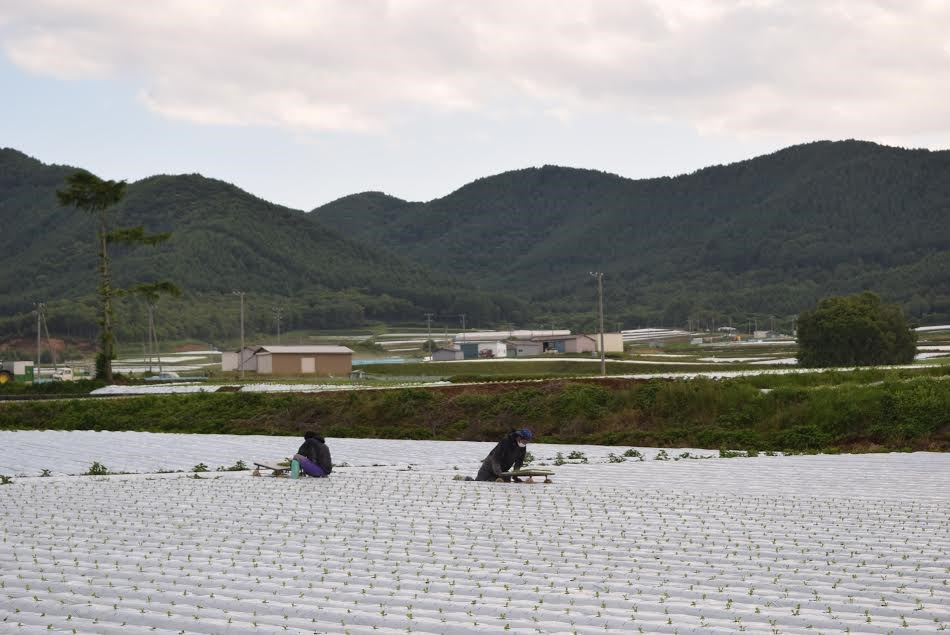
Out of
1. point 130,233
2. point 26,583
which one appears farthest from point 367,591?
point 130,233

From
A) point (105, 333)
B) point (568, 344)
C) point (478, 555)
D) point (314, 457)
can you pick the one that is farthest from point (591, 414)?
point (568, 344)

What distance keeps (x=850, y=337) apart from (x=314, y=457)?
6199 centimetres

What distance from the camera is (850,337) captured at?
76500mm

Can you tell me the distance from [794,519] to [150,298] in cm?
5332

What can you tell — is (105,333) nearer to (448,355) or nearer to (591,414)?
(591,414)

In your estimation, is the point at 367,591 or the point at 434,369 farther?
the point at 434,369

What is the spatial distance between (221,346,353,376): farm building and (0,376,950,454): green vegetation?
35.4 meters

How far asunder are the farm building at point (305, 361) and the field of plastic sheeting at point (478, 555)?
6092 cm

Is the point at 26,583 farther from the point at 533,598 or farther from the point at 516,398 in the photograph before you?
the point at 516,398

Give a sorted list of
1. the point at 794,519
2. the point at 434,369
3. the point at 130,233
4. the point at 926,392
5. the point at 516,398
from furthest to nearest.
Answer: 1. the point at 434,369
2. the point at 130,233
3. the point at 516,398
4. the point at 926,392
5. the point at 794,519

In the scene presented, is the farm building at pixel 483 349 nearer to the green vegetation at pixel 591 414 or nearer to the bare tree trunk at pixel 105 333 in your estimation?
the bare tree trunk at pixel 105 333

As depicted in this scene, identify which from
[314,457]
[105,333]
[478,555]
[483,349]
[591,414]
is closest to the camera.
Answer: [478,555]

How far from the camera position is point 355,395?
43219 mm

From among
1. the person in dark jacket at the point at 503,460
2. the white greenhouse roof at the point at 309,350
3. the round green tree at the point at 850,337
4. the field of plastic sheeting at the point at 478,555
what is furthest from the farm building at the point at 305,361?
the person in dark jacket at the point at 503,460
